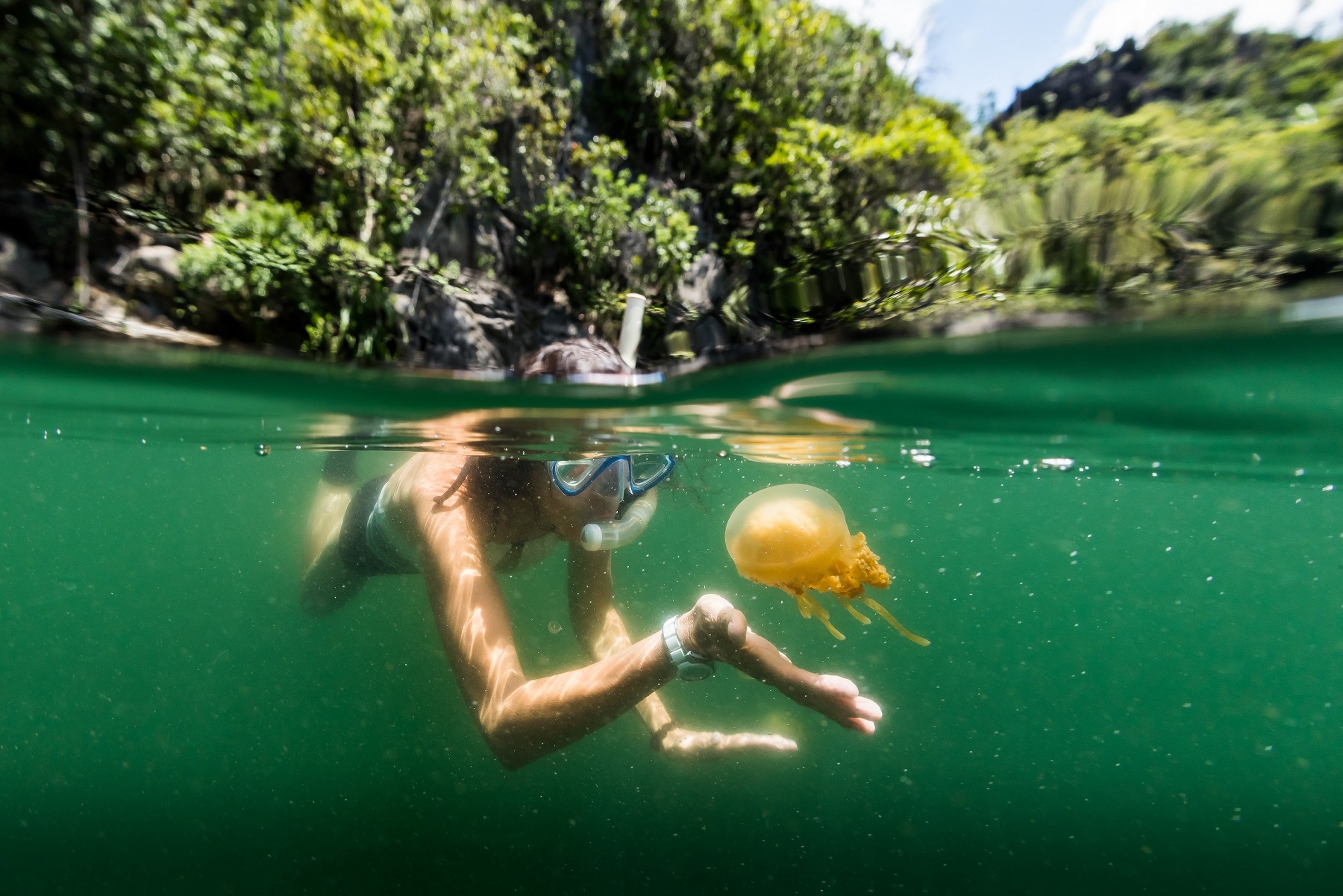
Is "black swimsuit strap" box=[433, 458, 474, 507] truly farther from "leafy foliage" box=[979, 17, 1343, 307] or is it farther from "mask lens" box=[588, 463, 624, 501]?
"leafy foliage" box=[979, 17, 1343, 307]

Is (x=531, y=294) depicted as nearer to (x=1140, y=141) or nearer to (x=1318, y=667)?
(x=1140, y=141)

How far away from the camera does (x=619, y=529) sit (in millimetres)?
4871

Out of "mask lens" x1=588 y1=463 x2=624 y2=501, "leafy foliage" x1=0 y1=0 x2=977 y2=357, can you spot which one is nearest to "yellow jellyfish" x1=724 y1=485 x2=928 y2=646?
"mask lens" x1=588 y1=463 x2=624 y2=501

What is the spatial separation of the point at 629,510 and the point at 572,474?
628 millimetres

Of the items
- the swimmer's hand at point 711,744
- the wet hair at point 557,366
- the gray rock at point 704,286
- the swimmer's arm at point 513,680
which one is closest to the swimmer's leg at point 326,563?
the wet hair at point 557,366

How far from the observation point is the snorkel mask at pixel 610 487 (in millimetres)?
4742

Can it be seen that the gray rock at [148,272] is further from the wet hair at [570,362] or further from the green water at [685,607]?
the wet hair at [570,362]

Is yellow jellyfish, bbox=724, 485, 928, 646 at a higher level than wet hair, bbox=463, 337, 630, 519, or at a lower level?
lower

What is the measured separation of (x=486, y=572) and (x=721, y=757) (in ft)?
8.71

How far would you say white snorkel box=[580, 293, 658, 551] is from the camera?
169 inches

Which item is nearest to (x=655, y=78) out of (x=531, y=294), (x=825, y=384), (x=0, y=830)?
(x=531, y=294)

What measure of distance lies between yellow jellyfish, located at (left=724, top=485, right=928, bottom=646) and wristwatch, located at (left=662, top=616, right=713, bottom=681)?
716 millimetres

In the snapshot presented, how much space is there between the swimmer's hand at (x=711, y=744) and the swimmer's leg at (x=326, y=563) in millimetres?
4253

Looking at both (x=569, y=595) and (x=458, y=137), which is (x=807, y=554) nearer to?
(x=569, y=595)
